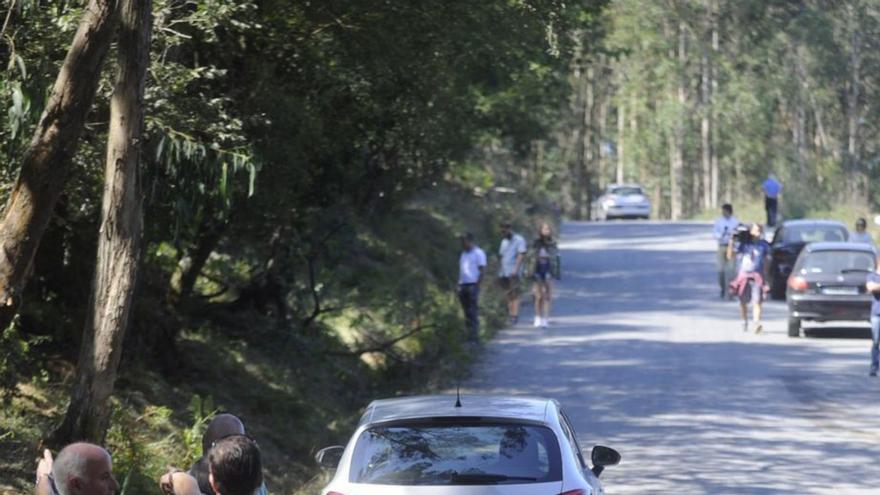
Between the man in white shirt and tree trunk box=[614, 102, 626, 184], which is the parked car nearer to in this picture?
tree trunk box=[614, 102, 626, 184]

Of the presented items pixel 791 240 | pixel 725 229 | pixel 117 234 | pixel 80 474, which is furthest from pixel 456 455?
pixel 791 240

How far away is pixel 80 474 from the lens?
5.65 m

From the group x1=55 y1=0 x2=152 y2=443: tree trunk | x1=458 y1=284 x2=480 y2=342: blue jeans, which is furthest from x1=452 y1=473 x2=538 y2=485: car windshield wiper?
x1=458 y1=284 x2=480 y2=342: blue jeans

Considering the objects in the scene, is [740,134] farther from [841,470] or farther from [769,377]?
[841,470]

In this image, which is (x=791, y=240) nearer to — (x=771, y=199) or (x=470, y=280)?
(x=470, y=280)

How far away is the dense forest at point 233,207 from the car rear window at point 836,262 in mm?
5827

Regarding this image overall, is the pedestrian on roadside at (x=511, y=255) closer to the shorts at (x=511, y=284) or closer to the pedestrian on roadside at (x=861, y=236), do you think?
the shorts at (x=511, y=284)

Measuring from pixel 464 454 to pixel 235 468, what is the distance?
103 inches

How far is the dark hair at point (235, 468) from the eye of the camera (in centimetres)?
617

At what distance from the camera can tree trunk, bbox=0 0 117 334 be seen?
10445 mm

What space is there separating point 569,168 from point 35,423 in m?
74.0

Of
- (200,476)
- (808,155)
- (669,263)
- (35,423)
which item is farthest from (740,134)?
(200,476)

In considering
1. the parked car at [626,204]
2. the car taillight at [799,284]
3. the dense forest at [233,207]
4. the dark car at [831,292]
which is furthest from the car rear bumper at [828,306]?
the parked car at [626,204]

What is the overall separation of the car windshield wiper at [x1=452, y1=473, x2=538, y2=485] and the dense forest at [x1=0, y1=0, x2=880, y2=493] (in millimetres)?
3714
